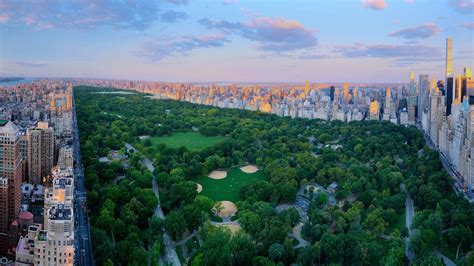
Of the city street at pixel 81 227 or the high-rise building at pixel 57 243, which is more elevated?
the high-rise building at pixel 57 243

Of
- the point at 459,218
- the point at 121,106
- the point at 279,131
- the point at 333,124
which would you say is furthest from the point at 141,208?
the point at 121,106

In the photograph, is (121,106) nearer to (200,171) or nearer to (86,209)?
(200,171)

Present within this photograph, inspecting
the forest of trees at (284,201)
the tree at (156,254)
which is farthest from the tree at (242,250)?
the tree at (156,254)

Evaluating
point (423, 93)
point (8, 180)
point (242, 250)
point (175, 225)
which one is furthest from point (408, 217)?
point (423, 93)

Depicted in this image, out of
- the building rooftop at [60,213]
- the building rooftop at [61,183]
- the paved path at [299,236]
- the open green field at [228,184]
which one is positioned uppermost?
the building rooftop at [61,183]

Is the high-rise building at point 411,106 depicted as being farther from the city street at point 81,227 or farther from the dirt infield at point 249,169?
the city street at point 81,227

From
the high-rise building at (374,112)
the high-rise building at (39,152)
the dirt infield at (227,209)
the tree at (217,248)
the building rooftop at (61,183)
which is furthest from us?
the high-rise building at (374,112)

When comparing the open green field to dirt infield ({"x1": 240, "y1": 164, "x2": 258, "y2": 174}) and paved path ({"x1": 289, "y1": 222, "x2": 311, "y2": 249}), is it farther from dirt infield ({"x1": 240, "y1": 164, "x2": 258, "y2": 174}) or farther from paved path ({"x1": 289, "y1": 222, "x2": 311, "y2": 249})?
paved path ({"x1": 289, "y1": 222, "x2": 311, "y2": 249})
